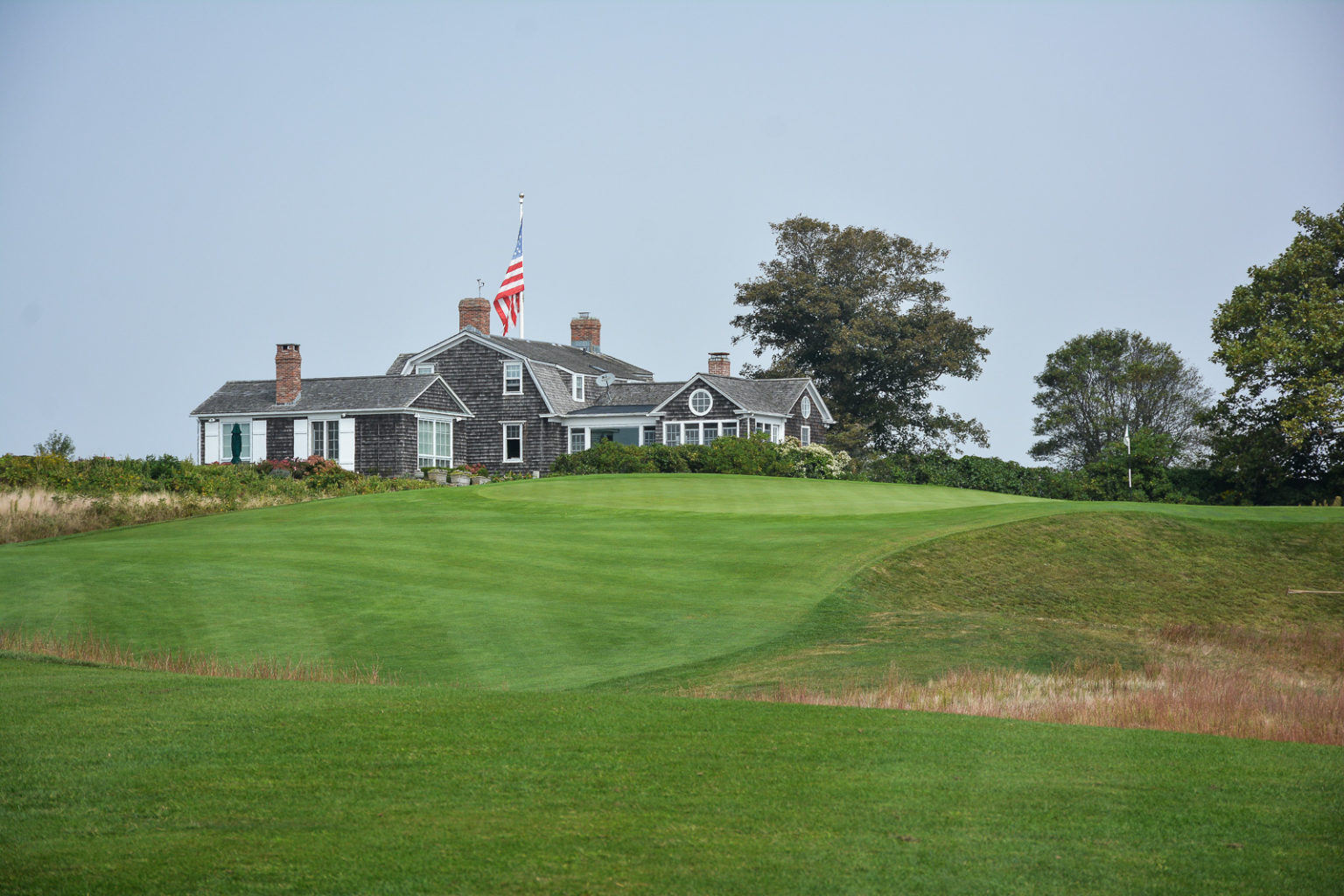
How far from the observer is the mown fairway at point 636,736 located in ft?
18.0

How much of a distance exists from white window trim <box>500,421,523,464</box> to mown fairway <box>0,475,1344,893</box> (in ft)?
100.0

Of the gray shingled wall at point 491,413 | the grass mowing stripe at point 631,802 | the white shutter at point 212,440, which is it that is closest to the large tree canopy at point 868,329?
the gray shingled wall at point 491,413

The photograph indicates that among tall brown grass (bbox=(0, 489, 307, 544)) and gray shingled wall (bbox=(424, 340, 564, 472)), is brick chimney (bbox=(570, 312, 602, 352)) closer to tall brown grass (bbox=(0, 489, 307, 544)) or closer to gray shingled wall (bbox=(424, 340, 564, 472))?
gray shingled wall (bbox=(424, 340, 564, 472))

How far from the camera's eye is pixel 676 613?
15430mm

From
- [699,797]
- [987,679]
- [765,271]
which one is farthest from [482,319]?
[699,797]

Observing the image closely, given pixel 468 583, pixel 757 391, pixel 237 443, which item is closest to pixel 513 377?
pixel 757 391

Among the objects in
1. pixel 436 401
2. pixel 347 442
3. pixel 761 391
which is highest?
pixel 761 391

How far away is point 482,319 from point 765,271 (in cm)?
1530

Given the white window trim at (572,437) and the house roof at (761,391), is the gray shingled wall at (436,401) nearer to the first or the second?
the white window trim at (572,437)

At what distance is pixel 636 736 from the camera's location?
7.94 m

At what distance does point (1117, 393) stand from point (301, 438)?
3865 cm

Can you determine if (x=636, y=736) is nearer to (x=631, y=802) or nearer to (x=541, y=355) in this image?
(x=631, y=802)

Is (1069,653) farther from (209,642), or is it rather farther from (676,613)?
(209,642)

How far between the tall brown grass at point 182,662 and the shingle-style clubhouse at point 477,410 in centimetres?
3287
